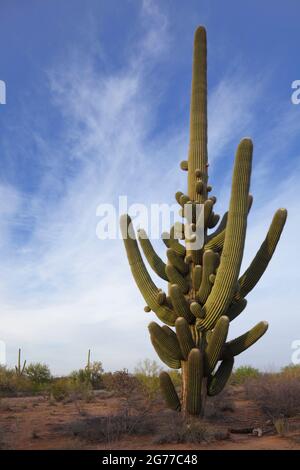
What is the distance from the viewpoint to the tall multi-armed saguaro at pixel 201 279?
32.6ft

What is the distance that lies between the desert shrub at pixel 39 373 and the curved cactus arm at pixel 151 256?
15038mm

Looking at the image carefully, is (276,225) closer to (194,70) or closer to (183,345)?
(183,345)

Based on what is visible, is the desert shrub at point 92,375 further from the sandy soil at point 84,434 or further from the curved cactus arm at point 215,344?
the curved cactus arm at point 215,344

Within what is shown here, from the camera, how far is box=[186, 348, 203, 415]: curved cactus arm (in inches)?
391

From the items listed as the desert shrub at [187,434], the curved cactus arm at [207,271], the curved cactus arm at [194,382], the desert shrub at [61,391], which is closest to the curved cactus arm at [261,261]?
the curved cactus arm at [207,271]

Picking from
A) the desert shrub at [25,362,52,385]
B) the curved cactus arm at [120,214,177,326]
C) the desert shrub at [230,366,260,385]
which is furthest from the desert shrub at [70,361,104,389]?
the curved cactus arm at [120,214,177,326]

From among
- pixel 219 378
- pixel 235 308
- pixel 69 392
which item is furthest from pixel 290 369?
pixel 235 308

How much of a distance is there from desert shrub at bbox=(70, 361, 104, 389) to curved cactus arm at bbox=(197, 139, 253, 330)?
1493 centimetres

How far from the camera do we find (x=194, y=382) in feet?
33.2

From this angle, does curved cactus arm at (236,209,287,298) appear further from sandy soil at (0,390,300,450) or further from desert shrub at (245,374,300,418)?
desert shrub at (245,374,300,418)

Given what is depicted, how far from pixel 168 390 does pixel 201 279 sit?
8.91ft

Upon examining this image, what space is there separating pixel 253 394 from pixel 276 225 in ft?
22.7

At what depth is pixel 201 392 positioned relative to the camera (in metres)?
10.4
